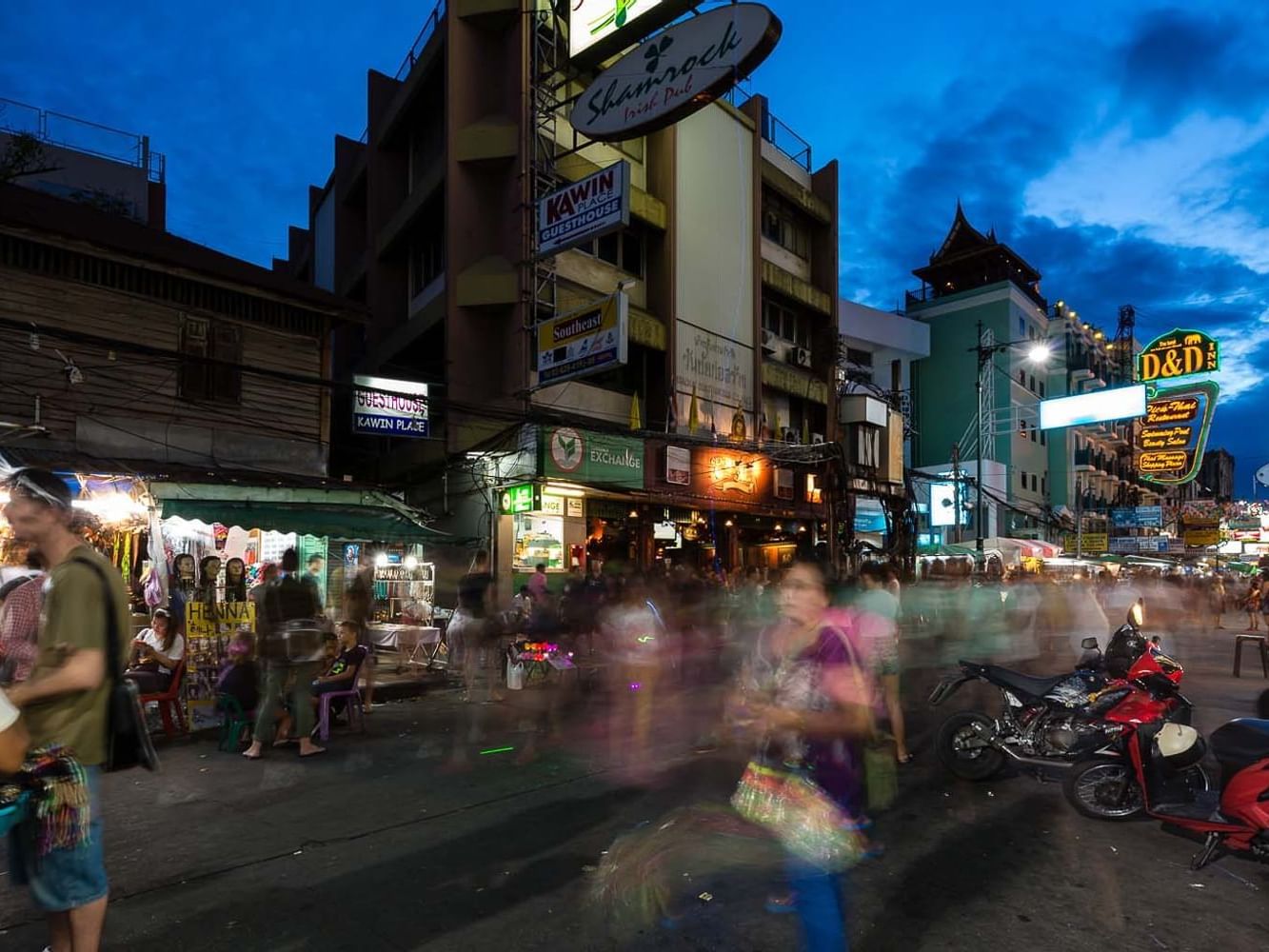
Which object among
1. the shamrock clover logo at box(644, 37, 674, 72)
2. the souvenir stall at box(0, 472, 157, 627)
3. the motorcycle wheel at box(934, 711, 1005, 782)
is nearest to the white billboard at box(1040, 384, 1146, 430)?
the shamrock clover logo at box(644, 37, 674, 72)

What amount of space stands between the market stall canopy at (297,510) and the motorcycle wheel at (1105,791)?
10.2 m

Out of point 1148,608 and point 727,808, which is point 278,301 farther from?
point 1148,608

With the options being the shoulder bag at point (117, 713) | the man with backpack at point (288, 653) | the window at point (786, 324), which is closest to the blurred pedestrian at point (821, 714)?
the shoulder bag at point (117, 713)

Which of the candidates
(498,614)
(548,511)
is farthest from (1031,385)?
(498,614)

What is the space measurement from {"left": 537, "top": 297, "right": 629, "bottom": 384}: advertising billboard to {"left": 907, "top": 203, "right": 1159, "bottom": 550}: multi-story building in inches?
1051

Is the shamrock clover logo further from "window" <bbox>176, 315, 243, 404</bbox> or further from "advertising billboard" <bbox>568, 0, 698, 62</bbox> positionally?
"window" <bbox>176, 315, 243, 404</bbox>

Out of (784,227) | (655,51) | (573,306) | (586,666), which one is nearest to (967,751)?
(586,666)

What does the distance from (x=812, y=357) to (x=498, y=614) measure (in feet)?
64.7

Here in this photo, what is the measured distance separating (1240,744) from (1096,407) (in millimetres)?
25730

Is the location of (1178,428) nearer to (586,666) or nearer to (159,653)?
(586,666)

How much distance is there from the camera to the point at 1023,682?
7.10 meters

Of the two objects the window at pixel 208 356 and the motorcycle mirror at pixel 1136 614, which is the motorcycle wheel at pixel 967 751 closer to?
the motorcycle mirror at pixel 1136 614

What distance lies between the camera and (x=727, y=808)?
618 cm

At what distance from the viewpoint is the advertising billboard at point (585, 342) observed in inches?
621
